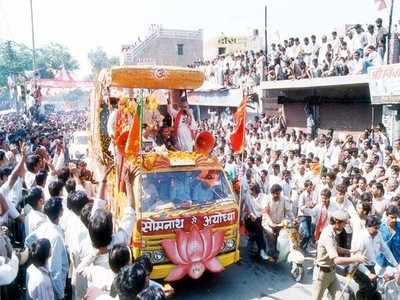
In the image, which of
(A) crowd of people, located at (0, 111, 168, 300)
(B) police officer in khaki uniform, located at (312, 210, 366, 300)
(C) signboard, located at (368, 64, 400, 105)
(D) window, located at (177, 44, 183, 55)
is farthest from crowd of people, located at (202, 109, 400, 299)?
(D) window, located at (177, 44, 183, 55)

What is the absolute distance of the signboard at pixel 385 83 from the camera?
11.6 metres

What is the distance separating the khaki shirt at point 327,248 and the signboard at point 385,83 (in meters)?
7.72

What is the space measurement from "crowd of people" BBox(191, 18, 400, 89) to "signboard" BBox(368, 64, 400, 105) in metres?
0.95

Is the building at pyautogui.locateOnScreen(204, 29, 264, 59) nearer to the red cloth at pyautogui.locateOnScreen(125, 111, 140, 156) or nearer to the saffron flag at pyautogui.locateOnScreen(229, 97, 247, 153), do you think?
the saffron flag at pyautogui.locateOnScreen(229, 97, 247, 153)

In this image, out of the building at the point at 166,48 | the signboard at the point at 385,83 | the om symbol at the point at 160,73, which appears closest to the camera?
the om symbol at the point at 160,73

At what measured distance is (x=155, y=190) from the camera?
22.6 feet

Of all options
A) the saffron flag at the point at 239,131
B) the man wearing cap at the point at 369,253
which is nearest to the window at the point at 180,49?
the saffron flag at the point at 239,131

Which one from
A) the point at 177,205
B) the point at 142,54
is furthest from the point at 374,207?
the point at 142,54

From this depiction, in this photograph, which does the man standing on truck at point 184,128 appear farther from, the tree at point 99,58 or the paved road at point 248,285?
the tree at point 99,58

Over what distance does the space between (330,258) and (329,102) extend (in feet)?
40.4

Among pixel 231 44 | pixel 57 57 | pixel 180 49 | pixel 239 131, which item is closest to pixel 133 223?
pixel 239 131

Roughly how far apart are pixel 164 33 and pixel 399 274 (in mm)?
40801

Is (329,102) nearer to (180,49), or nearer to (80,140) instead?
(80,140)

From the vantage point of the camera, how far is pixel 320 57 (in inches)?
609
